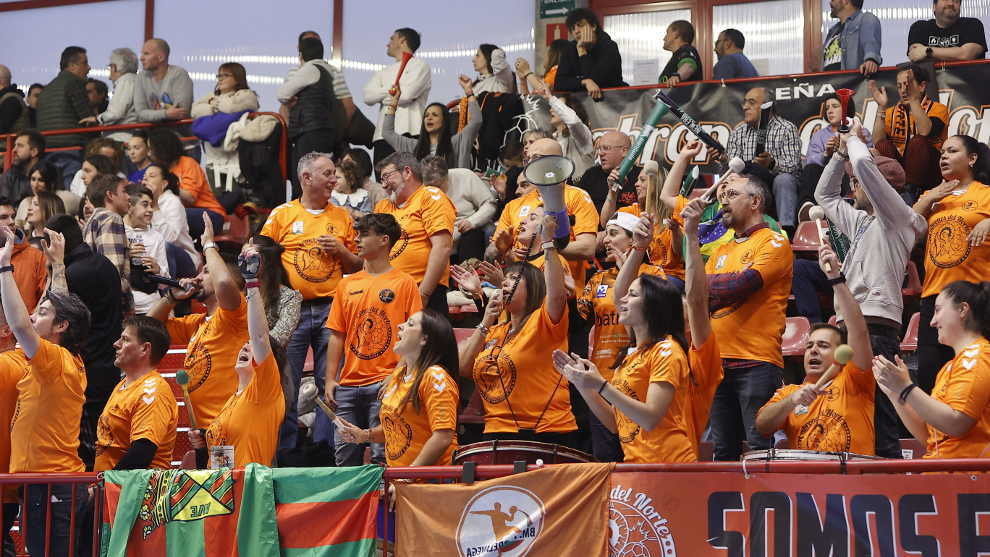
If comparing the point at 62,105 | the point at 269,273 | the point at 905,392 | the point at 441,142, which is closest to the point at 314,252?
the point at 269,273

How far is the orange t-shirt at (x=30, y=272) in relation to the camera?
8.88m

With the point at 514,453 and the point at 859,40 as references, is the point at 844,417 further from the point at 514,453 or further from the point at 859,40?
the point at 859,40

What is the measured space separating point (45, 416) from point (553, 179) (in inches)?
113

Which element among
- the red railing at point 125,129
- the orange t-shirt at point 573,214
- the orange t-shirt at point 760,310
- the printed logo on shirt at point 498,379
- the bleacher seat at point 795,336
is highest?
the red railing at point 125,129

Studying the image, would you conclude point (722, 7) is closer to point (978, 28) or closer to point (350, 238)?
point (978, 28)

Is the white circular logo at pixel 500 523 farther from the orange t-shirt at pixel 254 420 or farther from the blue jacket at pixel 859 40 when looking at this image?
the blue jacket at pixel 859 40

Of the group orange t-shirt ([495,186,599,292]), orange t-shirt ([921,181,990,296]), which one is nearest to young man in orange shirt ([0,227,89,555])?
orange t-shirt ([495,186,599,292])

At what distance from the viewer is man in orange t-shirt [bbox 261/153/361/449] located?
8.36 metres

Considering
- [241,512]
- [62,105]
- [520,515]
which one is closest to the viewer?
[520,515]

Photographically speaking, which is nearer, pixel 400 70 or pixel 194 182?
pixel 194 182

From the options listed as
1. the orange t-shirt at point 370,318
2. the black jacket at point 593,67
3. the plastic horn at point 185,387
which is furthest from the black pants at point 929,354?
the black jacket at point 593,67

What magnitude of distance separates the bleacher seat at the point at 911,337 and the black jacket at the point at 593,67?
4.28 m

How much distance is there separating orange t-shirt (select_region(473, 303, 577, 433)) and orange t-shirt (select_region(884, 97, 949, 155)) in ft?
16.0

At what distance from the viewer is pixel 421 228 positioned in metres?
8.79
